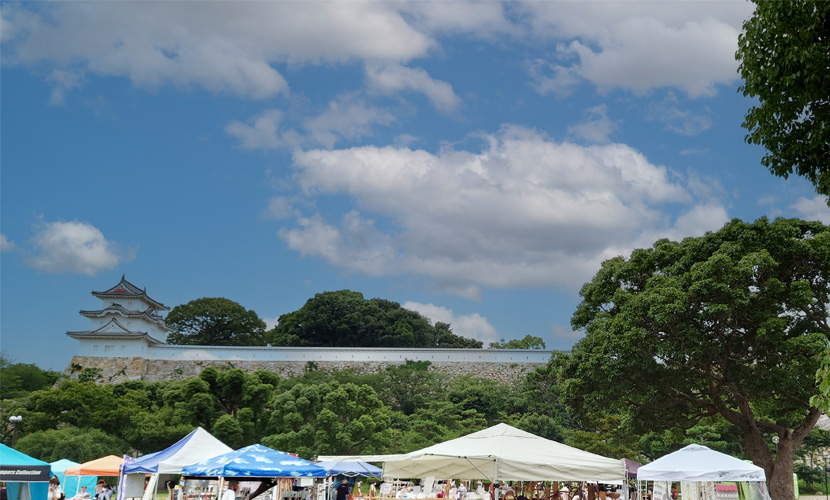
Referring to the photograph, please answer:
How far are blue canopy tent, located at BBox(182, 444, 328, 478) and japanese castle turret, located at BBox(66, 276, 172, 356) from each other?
3496 cm

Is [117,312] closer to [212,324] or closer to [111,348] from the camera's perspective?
[111,348]

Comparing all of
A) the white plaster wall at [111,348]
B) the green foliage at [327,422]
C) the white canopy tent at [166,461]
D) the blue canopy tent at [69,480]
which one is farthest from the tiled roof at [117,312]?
the white canopy tent at [166,461]

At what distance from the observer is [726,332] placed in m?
16.4

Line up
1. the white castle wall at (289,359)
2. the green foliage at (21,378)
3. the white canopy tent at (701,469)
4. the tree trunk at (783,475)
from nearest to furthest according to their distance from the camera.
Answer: the white canopy tent at (701,469), the tree trunk at (783,475), the green foliage at (21,378), the white castle wall at (289,359)

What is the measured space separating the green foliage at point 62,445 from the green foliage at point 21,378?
14.2 meters

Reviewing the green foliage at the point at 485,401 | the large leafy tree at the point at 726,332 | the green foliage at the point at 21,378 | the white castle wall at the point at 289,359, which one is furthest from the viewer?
the white castle wall at the point at 289,359

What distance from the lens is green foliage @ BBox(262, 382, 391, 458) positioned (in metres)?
24.4

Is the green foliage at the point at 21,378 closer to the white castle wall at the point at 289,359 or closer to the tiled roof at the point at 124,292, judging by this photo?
the white castle wall at the point at 289,359

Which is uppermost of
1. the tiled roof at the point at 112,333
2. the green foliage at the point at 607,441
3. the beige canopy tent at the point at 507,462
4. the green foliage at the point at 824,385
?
the tiled roof at the point at 112,333

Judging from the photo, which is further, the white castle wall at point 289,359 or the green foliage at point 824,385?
the white castle wall at point 289,359

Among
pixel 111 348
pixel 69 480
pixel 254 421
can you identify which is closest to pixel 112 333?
pixel 111 348

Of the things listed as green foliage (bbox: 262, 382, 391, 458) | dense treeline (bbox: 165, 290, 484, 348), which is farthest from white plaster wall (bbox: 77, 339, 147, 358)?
green foliage (bbox: 262, 382, 391, 458)

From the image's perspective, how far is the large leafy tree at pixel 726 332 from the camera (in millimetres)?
15266

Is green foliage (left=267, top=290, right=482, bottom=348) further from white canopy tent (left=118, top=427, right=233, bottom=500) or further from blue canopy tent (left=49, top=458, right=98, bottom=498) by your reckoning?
white canopy tent (left=118, top=427, right=233, bottom=500)
